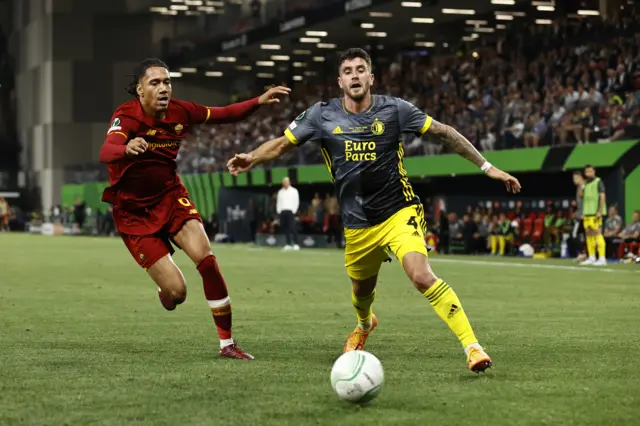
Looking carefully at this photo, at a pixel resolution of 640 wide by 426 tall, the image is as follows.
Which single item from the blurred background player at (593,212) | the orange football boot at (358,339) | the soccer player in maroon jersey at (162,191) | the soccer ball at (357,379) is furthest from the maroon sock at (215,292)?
the blurred background player at (593,212)

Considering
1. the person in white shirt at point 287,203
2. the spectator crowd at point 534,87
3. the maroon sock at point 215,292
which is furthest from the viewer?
the person in white shirt at point 287,203

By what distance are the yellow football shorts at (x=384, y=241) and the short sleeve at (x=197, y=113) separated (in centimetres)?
182

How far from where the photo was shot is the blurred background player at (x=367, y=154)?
8.48m

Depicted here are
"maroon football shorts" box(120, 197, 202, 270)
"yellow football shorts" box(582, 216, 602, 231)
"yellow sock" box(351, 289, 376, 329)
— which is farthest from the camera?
"yellow football shorts" box(582, 216, 602, 231)

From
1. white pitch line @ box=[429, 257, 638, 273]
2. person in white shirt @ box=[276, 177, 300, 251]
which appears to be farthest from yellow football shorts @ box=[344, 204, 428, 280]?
person in white shirt @ box=[276, 177, 300, 251]

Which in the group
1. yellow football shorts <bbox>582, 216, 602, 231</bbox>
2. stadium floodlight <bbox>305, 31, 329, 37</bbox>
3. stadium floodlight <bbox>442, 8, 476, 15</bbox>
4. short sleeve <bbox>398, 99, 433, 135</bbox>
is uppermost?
stadium floodlight <bbox>442, 8, 476, 15</bbox>

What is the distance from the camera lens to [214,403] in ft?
21.7

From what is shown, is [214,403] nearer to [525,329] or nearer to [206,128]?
[525,329]

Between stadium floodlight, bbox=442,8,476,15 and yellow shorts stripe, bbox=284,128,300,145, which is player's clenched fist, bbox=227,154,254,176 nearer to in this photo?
yellow shorts stripe, bbox=284,128,300,145

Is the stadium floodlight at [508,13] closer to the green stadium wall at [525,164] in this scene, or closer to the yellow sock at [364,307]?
the green stadium wall at [525,164]

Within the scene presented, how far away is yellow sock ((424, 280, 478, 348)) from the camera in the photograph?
26.0 feet

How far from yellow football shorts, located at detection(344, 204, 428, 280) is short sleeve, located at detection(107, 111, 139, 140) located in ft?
6.49

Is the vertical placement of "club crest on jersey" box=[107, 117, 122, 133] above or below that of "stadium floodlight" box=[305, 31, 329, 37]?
below

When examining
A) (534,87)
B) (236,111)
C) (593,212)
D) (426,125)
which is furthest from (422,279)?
(534,87)
